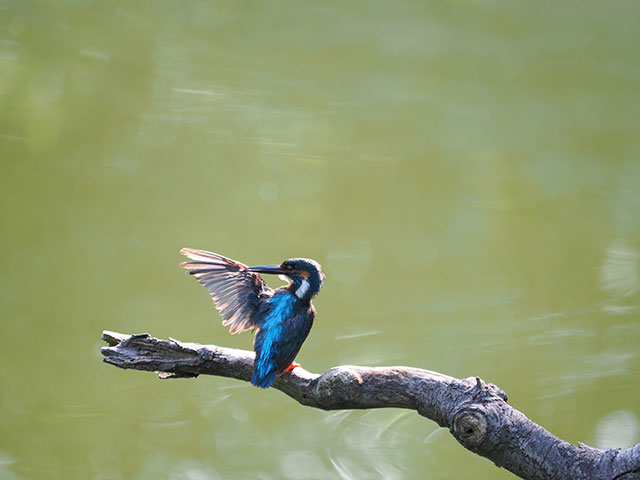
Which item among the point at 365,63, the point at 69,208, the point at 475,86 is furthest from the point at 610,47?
the point at 69,208

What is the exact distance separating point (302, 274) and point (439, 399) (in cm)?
62

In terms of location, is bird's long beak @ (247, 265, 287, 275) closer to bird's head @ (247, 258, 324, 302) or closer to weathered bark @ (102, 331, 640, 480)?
bird's head @ (247, 258, 324, 302)

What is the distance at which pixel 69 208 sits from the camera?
3344 millimetres

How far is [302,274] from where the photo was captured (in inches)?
79.0

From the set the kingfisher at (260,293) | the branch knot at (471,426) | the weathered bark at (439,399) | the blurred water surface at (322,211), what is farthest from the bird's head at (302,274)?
the blurred water surface at (322,211)

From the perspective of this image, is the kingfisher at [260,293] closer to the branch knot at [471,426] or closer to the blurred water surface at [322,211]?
the branch knot at [471,426]

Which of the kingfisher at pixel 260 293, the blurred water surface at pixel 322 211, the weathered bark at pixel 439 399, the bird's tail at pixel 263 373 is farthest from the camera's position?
the blurred water surface at pixel 322 211

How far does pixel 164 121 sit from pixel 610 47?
8.56ft

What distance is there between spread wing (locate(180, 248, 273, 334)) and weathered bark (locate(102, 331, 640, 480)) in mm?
183

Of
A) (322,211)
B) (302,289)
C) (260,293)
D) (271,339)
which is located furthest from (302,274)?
(322,211)

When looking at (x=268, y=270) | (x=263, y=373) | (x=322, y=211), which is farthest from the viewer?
(x=322, y=211)

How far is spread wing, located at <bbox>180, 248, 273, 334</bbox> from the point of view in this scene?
2004mm

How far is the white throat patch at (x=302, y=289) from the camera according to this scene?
1983mm

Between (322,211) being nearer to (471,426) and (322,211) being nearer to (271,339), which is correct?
(271,339)
